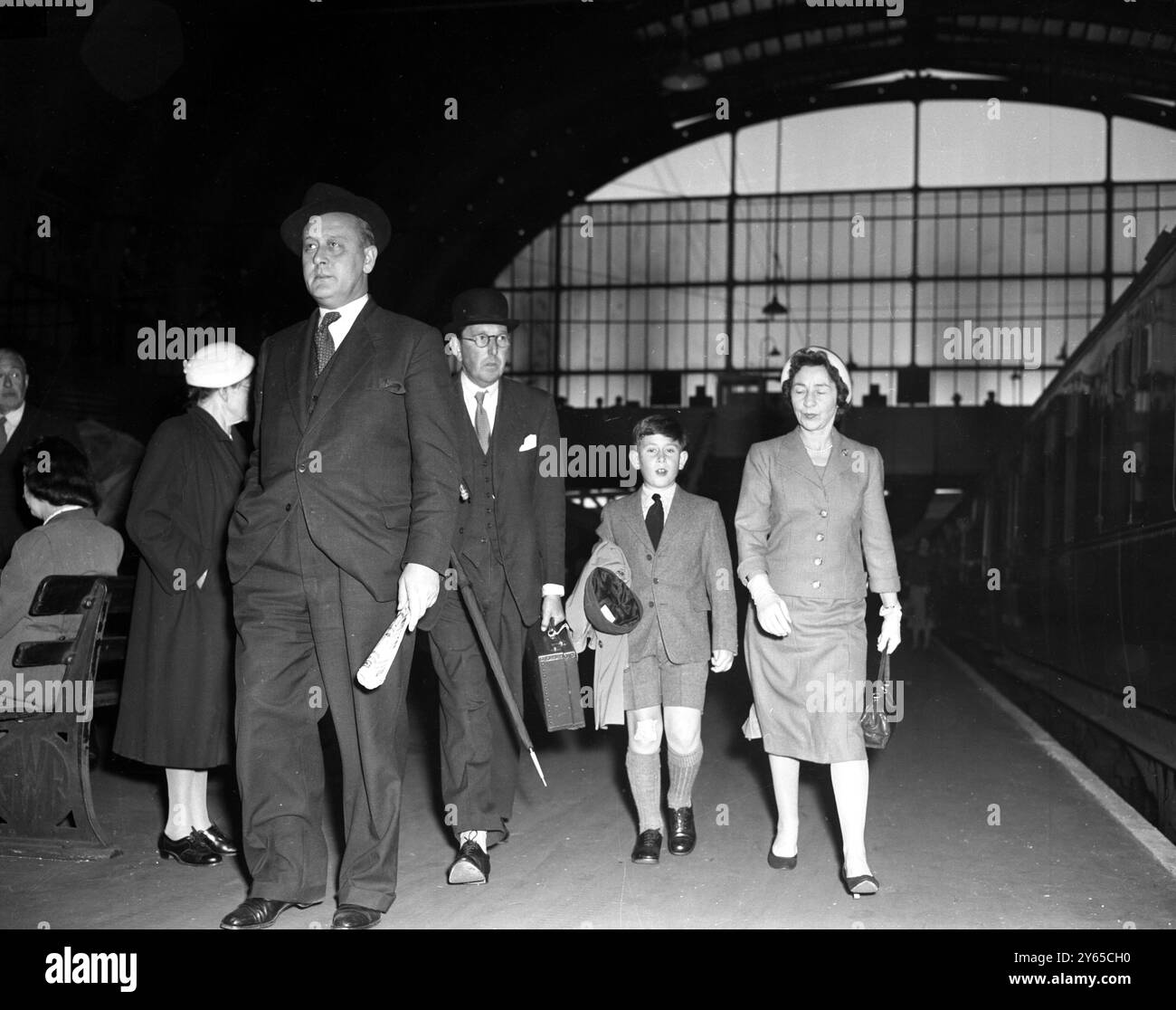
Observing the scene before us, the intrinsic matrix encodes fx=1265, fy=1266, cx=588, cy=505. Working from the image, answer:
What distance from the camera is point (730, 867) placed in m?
4.93

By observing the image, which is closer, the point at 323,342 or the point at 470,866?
the point at 323,342

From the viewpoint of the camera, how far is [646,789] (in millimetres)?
5191

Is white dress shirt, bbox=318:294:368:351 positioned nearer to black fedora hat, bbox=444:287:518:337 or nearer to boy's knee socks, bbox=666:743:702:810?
black fedora hat, bbox=444:287:518:337

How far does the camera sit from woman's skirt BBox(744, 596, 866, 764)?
4.57m

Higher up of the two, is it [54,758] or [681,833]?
[54,758]

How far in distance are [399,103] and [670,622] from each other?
56.9ft

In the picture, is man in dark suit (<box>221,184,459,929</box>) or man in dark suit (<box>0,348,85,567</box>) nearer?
man in dark suit (<box>221,184,459,929</box>)

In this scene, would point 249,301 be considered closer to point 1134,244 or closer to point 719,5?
point 719,5

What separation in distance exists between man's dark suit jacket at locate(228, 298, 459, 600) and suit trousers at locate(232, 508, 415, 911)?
0.24 ft

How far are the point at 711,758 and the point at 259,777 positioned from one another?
4.63m

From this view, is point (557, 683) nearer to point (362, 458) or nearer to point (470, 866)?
point (470, 866)

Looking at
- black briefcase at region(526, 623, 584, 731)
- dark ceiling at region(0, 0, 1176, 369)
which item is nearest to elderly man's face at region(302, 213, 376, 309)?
black briefcase at region(526, 623, 584, 731)

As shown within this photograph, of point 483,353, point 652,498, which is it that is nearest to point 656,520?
point 652,498

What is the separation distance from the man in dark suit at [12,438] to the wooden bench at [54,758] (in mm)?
1567
